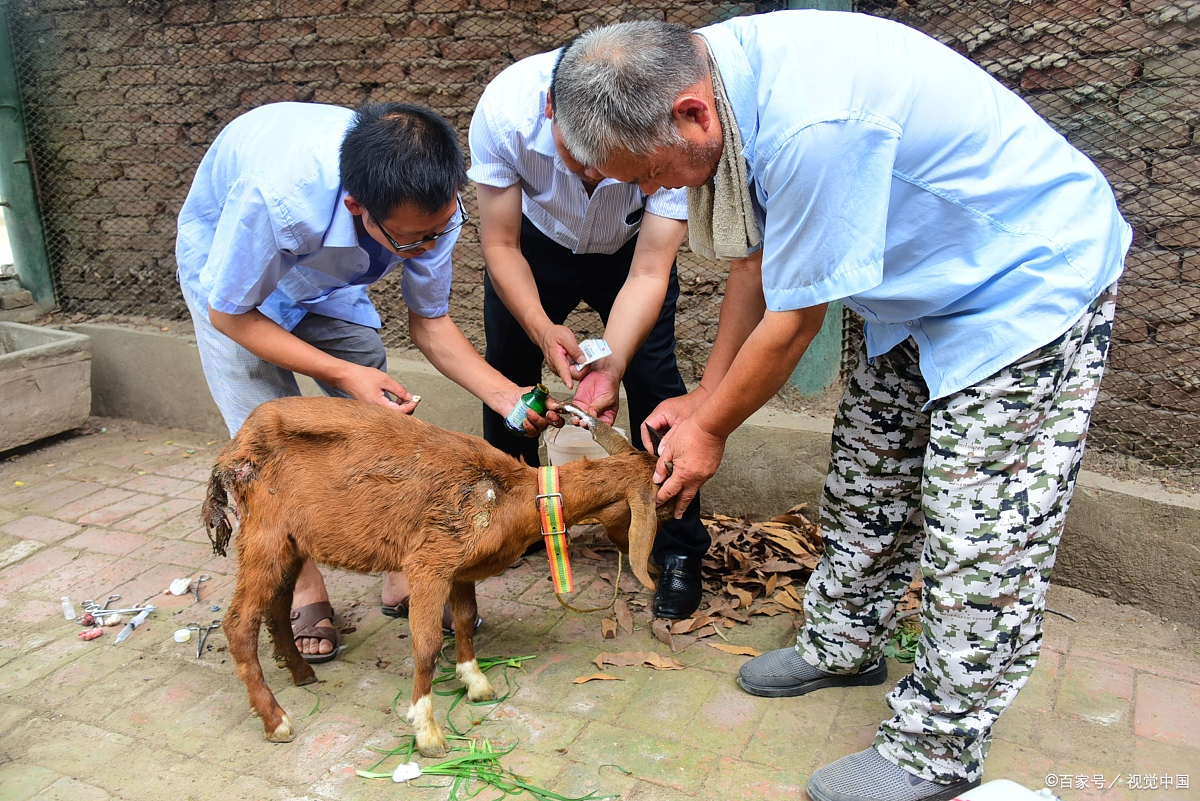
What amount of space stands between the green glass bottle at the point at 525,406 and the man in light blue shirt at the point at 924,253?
0.81m

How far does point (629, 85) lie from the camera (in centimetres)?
230

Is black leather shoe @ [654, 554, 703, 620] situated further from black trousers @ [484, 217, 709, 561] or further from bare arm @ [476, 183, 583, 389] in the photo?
bare arm @ [476, 183, 583, 389]

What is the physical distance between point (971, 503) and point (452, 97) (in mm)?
4469

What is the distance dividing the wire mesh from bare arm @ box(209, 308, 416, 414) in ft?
7.55

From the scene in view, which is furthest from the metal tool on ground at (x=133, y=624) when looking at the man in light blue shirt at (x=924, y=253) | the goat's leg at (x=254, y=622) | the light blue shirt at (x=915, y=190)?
the light blue shirt at (x=915, y=190)

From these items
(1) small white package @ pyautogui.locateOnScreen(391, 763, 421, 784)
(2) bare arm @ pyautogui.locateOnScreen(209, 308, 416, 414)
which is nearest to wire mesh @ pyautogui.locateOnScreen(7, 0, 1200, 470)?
(2) bare arm @ pyautogui.locateOnScreen(209, 308, 416, 414)

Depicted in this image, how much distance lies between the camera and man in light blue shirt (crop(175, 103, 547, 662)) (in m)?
3.19

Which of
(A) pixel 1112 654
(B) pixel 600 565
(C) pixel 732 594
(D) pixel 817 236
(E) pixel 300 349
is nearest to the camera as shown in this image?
(D) pixel 817 236

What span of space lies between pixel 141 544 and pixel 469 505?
2753mm

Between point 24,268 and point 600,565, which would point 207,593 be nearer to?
point 600,565

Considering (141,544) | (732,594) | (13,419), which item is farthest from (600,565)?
(13,419)

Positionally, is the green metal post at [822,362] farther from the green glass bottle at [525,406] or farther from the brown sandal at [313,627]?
the brown sandal at [313,627]

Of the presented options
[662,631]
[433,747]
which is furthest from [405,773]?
[662,631]

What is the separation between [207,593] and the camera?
4504 mm
